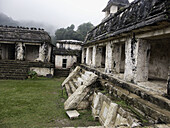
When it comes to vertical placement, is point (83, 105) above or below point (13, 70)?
below

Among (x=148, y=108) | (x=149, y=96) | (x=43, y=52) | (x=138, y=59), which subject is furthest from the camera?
(x=43, y=52)

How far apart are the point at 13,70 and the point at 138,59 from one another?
10.3m

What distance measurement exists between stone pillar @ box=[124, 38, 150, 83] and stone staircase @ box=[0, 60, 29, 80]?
879 cm

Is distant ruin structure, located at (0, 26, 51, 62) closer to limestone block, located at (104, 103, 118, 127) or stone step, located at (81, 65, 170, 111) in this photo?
stone step, located at (81, 65, 170, 111)

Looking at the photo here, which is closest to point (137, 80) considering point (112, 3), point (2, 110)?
point (2, 110)

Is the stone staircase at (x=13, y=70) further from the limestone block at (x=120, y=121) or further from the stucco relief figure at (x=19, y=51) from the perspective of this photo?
the limestone block at (x=120, y=121)

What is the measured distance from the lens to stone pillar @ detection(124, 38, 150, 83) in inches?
181

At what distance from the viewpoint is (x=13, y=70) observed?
37.4 ft

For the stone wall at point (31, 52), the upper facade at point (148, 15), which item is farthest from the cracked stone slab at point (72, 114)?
the stone wall at point (31, 52)

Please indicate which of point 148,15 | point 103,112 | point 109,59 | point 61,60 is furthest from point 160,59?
point 61,60

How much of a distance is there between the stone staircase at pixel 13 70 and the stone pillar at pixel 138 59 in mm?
8787

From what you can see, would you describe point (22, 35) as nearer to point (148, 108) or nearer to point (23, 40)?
point (23, 40)

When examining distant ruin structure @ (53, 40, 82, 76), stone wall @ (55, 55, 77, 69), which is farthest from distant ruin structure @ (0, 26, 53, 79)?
distant ruin structure @ (53, 40, 82, 76)

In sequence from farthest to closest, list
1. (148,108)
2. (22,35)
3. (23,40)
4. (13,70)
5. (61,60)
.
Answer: (61,60), (22,35), (23,40), (13,70), (148,108)
